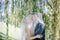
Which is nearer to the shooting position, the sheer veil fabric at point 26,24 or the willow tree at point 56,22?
the sheer veil fabric at point 26,24

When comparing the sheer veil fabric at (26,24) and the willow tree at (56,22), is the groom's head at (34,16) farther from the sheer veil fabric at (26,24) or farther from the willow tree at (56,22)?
the willow tree at (56,22)

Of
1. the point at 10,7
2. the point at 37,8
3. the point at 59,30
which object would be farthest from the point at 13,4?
the point at 59,30

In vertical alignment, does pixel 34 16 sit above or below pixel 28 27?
above

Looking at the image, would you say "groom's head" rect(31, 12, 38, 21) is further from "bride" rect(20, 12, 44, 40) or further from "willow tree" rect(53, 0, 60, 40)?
"willow tree" rect(53, 0, 60, 40)

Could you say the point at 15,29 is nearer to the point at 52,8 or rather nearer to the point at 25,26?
the point at 25,26

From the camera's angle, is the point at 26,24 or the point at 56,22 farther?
the point at 56,22

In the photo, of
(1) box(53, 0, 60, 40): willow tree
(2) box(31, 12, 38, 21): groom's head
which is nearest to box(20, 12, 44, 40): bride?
(2) box(31, 12, 38, 21): groom's head

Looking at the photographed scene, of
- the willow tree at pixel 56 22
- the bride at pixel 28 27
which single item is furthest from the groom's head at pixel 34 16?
the willow tree at pixel 56 22

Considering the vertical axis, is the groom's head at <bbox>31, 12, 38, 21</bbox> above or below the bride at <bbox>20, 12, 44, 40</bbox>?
above

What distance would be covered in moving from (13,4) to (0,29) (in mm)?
333

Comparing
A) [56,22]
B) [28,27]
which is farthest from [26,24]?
[56,22]

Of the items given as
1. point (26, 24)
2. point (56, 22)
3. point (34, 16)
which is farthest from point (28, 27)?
point (56, 22)

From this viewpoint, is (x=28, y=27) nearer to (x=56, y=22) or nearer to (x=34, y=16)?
(x=34, y=16)

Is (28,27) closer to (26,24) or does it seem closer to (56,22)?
(26,24)
